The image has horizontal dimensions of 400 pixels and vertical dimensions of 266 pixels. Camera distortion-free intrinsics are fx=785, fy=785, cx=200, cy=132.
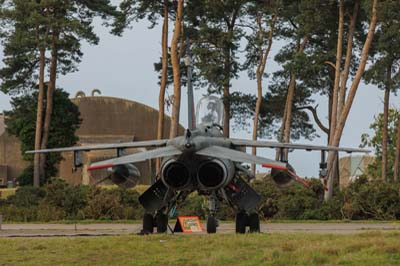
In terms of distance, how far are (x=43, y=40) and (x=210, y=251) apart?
32.8 metres

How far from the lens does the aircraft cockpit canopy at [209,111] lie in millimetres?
23016

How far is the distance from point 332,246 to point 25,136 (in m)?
38.5

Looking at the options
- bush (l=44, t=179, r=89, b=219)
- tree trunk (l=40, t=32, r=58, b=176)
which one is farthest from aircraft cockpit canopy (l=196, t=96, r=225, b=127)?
tree trunk (l=40, t=32, r=58, b=176)

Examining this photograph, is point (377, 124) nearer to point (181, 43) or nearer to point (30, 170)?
point (181, 43)

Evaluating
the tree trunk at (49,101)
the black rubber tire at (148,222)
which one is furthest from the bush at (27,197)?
the black rubber tire at (148,222)

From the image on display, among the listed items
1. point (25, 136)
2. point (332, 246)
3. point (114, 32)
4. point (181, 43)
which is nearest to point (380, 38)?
point (181, 43)

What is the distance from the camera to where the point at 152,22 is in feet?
167

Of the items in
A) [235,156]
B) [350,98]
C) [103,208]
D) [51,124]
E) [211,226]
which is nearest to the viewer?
[235,156]

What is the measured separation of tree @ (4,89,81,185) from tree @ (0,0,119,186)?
1102mm

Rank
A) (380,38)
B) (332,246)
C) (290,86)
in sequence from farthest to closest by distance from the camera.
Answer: (290,86)
(380,38)
(332,246)

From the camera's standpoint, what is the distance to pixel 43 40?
152ft

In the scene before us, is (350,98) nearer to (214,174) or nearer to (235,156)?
(214,174)

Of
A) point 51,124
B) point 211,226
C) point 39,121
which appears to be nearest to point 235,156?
point 211,226

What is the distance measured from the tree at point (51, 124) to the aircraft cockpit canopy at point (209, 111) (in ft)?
91.1
